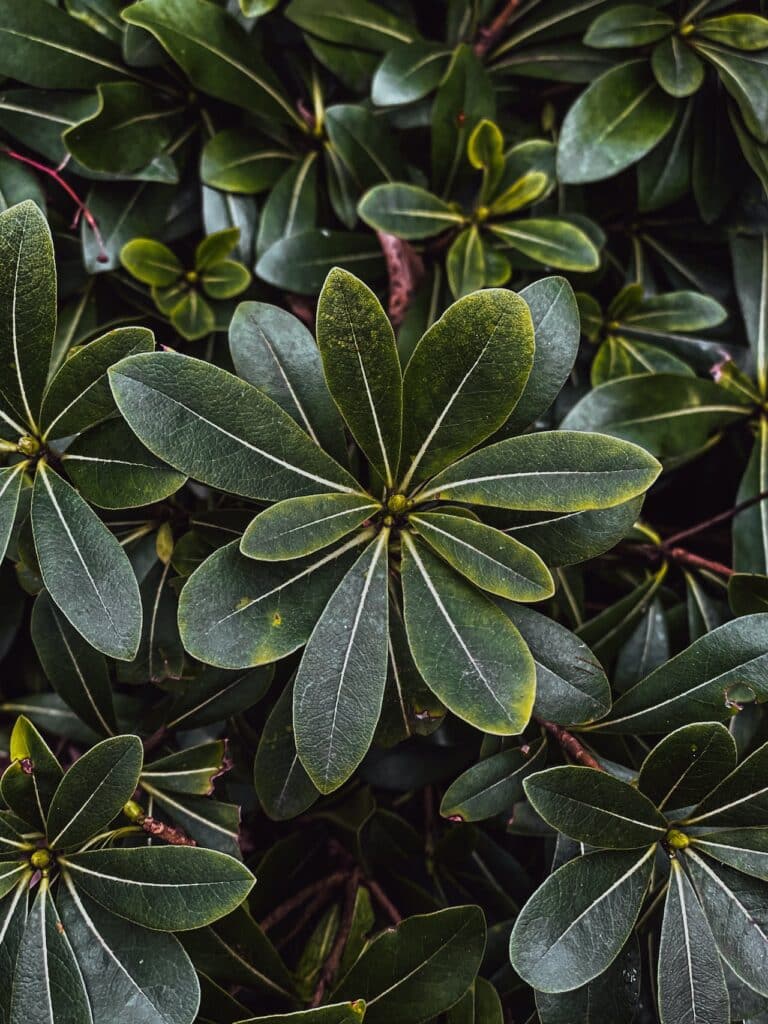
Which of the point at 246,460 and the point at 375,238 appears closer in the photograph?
the point at 246,460

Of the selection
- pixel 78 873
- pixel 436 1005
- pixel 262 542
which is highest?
pixel 262 542

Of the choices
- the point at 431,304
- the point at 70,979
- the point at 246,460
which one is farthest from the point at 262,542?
the point at 431,304

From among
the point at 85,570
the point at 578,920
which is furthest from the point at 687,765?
the point at 85,570

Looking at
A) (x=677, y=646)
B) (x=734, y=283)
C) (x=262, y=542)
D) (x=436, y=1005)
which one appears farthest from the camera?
(x=734, y=283)

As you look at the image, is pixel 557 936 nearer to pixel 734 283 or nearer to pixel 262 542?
pixel 262 542

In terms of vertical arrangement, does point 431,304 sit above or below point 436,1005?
above

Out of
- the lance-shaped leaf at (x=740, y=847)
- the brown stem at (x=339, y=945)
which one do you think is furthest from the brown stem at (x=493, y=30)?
the brown stem at (x=339, y=945)

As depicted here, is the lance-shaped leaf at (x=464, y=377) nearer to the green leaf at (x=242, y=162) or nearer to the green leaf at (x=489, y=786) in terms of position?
the green leaf at (x=489, y=786)

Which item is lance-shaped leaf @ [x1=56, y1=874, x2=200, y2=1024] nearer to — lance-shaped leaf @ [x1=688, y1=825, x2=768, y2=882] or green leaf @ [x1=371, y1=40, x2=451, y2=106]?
lance-shaped leaf @ [x1=688, y1=825, x2=768, y2=882]
